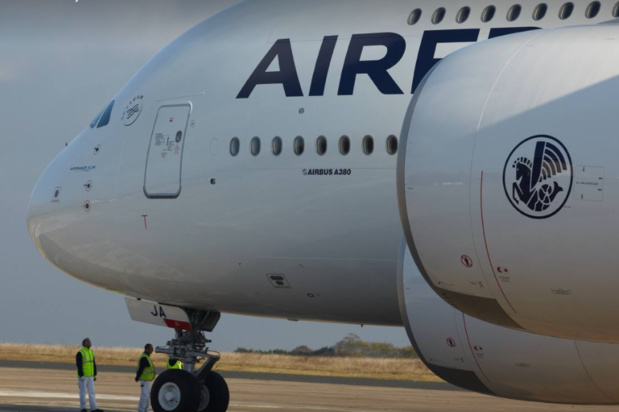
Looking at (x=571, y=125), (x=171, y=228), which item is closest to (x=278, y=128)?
(x=171, y=228)

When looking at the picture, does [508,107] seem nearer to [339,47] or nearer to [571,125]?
[571,125]

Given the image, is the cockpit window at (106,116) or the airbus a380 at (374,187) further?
the cockpit window at (106,116)

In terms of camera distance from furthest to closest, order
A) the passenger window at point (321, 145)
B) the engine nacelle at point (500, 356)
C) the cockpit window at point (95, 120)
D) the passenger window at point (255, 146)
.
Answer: the cockpit window at point (95, 120) < the passenger window at point (255, 146) < the passenger window at point (321, 145) < the engine nacelle at point (500, 356)

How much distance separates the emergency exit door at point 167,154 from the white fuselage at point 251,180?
0.10 feet

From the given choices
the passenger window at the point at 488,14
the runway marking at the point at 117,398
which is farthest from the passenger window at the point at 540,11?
the runway marking at the point at 117,398

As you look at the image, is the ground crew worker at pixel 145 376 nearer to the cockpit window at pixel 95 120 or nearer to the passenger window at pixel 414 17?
the cockpit window at pixel 95 120

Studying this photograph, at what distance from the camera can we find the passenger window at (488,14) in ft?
44.9

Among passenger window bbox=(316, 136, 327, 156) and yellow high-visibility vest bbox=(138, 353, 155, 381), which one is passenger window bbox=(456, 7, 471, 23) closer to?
passenger window bbox=(316, 136, 327, 156)

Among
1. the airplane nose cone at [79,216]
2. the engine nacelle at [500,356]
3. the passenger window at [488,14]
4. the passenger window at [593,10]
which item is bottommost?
the engine nacelle at [500,356]

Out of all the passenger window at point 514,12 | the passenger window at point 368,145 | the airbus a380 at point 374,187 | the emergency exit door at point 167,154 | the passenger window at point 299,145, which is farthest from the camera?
the emergency exit door at point 167,154

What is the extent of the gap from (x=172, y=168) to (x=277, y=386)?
728 inches

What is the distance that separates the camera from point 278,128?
1522 centimetres

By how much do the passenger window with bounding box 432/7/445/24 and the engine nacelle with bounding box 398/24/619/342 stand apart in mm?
3552

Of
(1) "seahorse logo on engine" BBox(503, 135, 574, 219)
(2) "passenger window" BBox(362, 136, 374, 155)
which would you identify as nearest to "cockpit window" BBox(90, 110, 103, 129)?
(2) "passenger window" BBox(362, 136, 374, 155)
